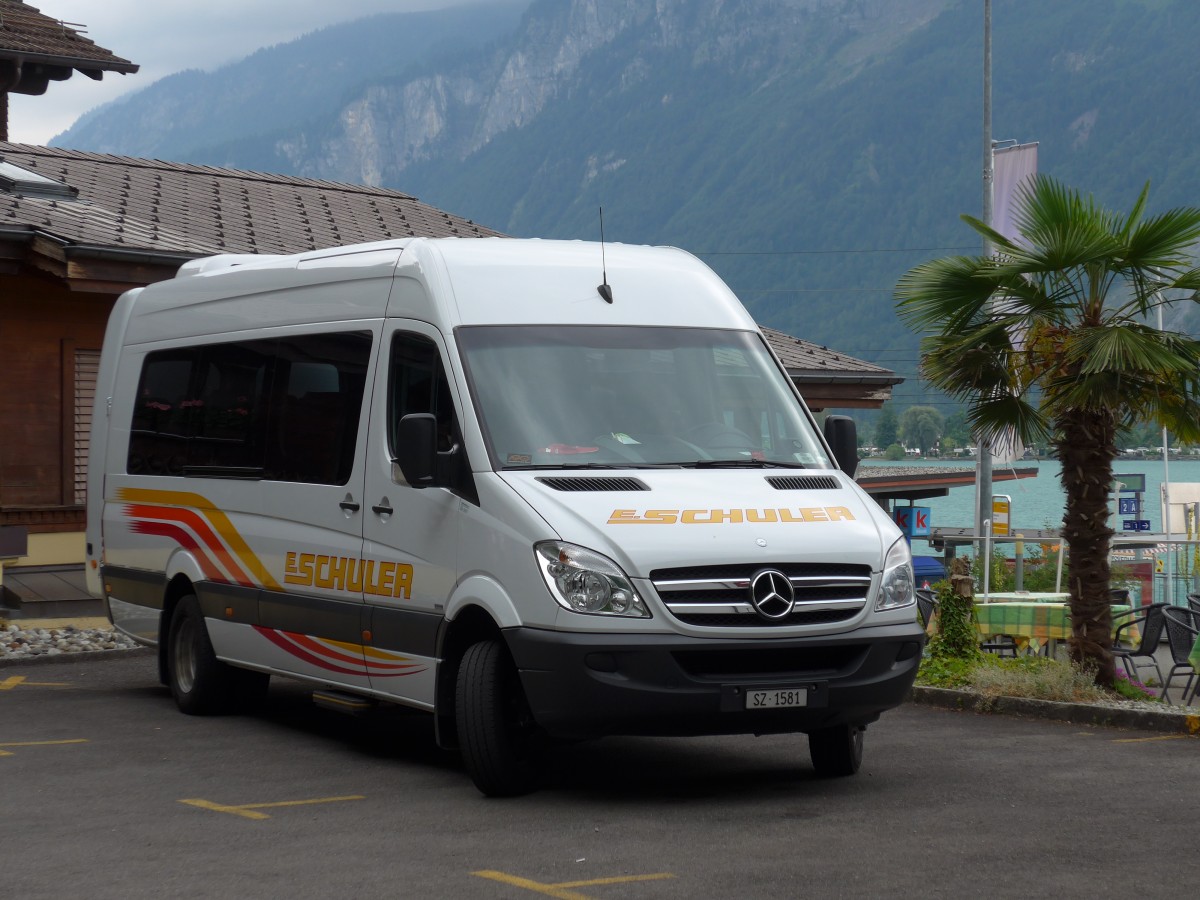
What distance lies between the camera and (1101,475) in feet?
40.1

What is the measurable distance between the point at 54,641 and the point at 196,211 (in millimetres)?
7620

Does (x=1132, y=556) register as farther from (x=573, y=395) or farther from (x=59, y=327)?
(x=573, y=395)

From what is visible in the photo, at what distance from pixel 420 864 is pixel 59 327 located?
40.5ft

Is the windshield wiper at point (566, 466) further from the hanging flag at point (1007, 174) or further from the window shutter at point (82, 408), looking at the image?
the hanging flag at point (1007, 174)

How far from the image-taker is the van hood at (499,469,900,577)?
7.80 m

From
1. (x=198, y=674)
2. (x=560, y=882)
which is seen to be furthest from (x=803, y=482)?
(x=198, y=674)

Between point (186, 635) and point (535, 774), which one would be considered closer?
point (535, 774)

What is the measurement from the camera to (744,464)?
873 cm

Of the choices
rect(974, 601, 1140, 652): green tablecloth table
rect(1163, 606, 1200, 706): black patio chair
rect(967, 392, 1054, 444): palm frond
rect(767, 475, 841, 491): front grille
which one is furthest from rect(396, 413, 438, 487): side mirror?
rect(974, 601, 1140, 652): green tablecloth table

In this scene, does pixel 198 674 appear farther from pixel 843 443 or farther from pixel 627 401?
pixel 843 443

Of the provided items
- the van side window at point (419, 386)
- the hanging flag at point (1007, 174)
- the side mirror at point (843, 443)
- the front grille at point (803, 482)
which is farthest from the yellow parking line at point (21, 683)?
the hanging flag at point (1007, 174)

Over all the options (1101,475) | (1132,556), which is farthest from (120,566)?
(1132,556)

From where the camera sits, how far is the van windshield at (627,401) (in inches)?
336

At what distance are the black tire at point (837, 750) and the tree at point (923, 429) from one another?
105 meters
